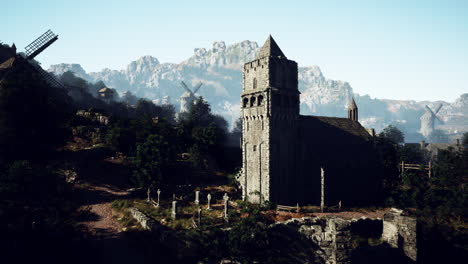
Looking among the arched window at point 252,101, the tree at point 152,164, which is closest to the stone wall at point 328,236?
the arched window at point 252,101

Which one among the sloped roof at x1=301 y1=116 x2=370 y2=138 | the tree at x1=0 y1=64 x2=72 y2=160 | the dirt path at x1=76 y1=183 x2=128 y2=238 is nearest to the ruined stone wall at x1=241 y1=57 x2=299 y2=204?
the sloped roof at x1=301 y1=116 x2=370 y2=138

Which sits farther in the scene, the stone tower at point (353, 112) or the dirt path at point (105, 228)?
the stone tower at point (353, 112)

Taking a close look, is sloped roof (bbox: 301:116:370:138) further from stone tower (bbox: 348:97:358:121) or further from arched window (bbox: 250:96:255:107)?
arched window (bbox: 250:96:255:107)

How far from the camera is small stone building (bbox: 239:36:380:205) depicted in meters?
38.3

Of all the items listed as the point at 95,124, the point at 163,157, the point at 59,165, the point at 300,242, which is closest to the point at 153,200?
the point at 163,157

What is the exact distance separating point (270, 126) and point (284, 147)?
150 inches

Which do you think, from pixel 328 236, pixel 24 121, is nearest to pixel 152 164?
pixel 24 121

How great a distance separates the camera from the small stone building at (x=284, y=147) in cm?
3831

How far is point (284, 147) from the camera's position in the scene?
39594mm

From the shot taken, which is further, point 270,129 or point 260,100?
point 260,100

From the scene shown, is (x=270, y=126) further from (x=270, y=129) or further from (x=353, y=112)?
(x=353, y=112)

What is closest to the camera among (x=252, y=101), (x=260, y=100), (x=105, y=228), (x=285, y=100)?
(x=105, y=228)

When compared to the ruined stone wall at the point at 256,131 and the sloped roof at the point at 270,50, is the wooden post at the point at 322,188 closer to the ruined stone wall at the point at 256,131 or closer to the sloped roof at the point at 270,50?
the ruined stone wall at the point at 256,131

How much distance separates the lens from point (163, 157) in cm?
4088
